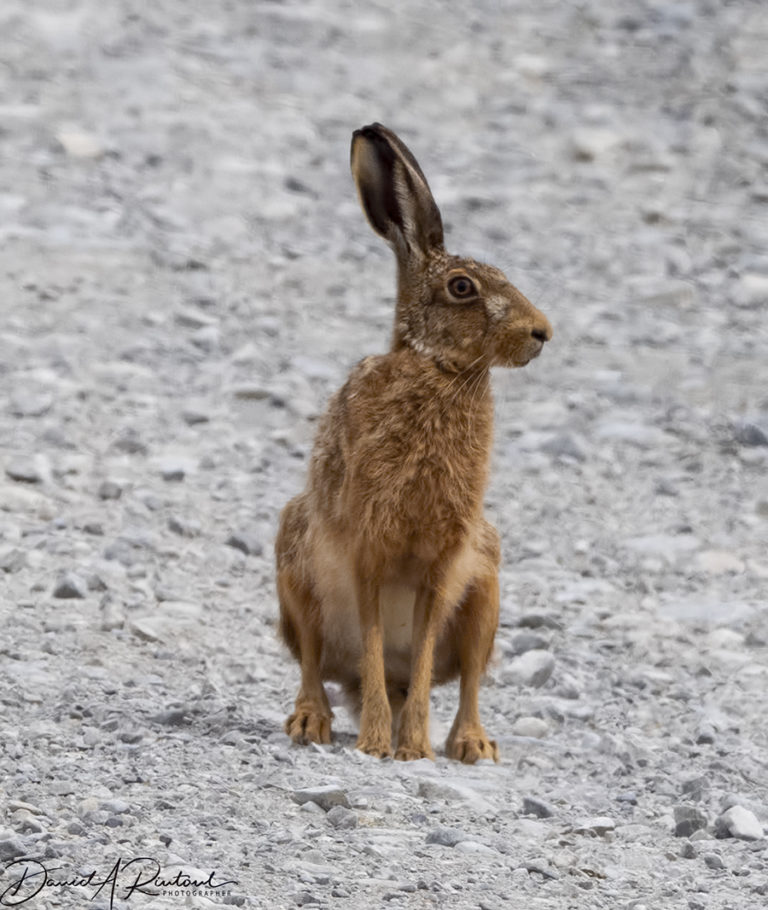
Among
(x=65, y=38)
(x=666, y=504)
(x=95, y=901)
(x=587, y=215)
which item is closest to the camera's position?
(x=95, y=901)

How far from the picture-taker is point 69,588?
7.52m

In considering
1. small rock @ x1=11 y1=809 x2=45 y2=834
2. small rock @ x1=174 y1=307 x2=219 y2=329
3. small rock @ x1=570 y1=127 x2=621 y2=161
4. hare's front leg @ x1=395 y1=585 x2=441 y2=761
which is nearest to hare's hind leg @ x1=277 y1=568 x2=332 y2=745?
hare's front leg @ x1=395 y1=585 x2=441 y2=761

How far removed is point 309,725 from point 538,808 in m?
1.05

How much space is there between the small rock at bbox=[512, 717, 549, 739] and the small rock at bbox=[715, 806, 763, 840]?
123cm

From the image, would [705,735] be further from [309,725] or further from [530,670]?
[309,725]

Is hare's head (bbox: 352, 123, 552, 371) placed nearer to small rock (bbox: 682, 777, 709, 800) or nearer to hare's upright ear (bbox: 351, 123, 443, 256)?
hare's upright ear (bbox: 351, 123, 443, 256)

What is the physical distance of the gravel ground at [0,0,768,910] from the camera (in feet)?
17.5

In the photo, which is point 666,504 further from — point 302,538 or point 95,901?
point 95,901

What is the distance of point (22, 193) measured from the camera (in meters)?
12.0

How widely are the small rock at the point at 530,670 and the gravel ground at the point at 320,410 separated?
0.01 meters

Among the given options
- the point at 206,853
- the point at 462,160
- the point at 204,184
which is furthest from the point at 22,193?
the point at 206,853

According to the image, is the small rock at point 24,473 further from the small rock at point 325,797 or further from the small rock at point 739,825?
the small rock at point 739,825

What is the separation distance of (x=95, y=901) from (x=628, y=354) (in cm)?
745

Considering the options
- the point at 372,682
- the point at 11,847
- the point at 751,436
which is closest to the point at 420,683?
the point at 372,682
